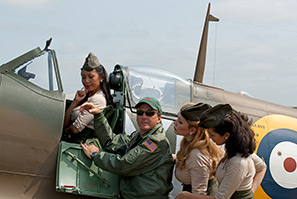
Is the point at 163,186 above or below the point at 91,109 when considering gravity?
below

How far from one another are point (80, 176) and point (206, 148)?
4.21ft

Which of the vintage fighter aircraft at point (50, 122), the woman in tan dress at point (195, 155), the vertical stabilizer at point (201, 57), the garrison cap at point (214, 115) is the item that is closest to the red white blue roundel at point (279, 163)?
the vintage fighter aircraft at point (50, 122)

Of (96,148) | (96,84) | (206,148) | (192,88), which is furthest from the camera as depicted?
(192,88)

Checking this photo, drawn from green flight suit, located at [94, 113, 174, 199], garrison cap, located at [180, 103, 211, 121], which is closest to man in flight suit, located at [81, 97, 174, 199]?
green flight suit, located at [94, 113, 174, 199]

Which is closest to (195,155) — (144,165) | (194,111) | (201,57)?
(194,111)

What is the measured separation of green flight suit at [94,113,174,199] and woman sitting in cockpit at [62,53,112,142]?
42 cm

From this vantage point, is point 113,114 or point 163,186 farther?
point 113,114

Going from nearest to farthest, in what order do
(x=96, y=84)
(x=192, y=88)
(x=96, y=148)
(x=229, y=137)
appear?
(x=229, y=137) < (x=96, y=148) < (x=96, y=84) < (x=192, y=88)

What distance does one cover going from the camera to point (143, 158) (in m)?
4.13

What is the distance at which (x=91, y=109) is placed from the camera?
4.33m

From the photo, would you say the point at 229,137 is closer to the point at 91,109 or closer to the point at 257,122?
the point at 91,109

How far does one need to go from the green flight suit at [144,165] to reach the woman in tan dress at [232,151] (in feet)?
1.46

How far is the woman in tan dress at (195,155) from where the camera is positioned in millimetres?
3960

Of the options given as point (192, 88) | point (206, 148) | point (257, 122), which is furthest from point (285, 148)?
Answer: point (206, 148)
